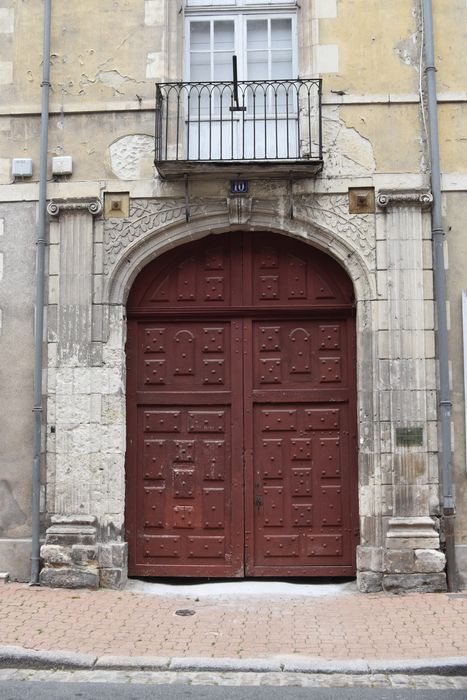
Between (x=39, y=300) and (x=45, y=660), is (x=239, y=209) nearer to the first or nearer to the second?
(x=39, y=300)

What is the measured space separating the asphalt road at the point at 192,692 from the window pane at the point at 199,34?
6.29m

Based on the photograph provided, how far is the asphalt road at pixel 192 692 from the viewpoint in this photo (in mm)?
4848

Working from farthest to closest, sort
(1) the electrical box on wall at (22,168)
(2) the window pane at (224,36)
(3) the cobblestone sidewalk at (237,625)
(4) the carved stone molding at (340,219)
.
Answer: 1. (2) the window pane at (224,36)
2. (1) the electrical box on wall at (22,168)
3. (4) the carved stone molding at (340,219)
4. (3) the cobblestone sidewalk at (237,625)

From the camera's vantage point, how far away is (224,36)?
27.3 feet

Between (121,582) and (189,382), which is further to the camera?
(189,382)

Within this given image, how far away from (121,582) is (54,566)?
0.65 metres

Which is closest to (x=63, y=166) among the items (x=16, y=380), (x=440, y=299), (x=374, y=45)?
(x=16, y=380)

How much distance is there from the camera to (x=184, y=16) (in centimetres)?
823

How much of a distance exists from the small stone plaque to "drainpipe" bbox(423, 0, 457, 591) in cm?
22

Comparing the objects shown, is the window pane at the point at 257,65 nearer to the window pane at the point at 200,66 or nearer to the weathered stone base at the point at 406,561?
the window pane at the point at 200,66

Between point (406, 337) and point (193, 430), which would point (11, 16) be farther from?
point (406, 337)

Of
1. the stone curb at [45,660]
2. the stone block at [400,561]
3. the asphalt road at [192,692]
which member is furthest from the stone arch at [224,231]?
the asphalt road at [192,692]

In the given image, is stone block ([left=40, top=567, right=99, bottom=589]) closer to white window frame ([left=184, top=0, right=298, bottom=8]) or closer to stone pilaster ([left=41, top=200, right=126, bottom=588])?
stone pilaster ([left=41, top=200, right=126, bottom=588])

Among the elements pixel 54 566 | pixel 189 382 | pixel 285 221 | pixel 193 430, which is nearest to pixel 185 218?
pixel 285 221
